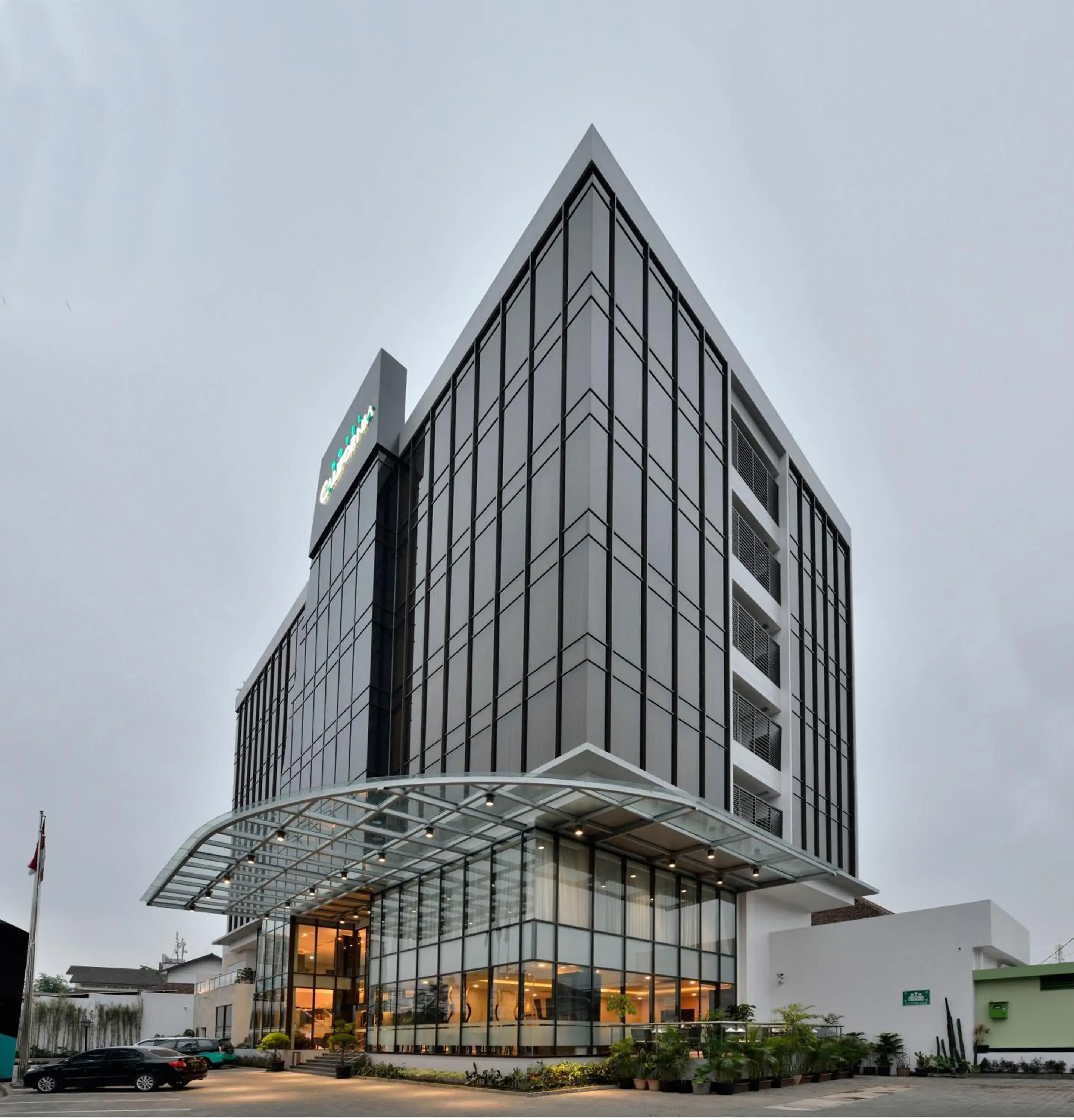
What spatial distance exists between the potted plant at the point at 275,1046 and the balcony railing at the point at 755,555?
24160mm

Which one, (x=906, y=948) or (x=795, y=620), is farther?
(x=795, y=620)

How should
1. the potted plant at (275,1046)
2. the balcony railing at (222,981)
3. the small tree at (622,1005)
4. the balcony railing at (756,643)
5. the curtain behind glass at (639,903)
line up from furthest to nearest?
1. the balcony railing at (222,981)
2. the potted plant at (275,1046)
3. the balcony railing at (756,643)
4. the curtain behind glass at (639,903)
5. the small tree at (622,1005)

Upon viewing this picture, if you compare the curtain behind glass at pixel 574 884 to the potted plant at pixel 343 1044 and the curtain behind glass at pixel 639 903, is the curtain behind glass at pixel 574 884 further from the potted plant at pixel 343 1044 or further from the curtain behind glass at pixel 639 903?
the potted plant at pixel 343 1044

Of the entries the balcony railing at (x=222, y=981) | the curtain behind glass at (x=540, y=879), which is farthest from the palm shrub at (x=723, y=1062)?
the balcony railing at (x=222, y=981)

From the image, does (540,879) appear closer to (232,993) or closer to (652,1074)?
(652,1074)

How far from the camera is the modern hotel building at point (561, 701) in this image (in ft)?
89.1

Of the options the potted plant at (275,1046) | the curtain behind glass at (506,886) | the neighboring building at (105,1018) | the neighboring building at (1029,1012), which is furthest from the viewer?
the neighboring building at (105,1018)

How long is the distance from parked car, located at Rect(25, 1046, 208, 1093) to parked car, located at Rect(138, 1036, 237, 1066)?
4394 mm

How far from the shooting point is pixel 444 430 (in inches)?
1475

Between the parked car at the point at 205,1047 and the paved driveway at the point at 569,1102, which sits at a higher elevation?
the paved driveway at the point at 569,1102

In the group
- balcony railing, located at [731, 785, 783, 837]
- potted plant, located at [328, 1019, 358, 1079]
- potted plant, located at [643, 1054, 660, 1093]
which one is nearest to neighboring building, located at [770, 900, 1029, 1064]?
balcony railing, located at [731, 785, 783, 837]

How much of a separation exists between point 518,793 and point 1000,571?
78635mm

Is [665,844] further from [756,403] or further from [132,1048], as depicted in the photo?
[756,403]

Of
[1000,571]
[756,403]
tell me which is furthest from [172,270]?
[1000,571]
